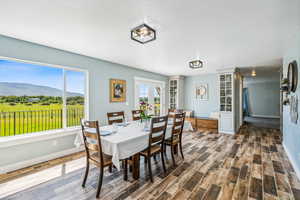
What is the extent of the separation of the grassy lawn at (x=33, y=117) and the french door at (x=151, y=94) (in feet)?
7.22

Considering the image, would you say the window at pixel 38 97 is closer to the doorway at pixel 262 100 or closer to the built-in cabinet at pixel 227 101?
the built-in cabinet at pixel 227 101

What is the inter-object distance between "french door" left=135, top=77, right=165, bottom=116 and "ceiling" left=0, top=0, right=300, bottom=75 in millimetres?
2232

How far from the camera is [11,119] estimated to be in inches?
112

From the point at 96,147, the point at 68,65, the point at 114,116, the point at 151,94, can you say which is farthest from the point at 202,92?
the point at 96,147

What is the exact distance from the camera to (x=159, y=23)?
2125 mm

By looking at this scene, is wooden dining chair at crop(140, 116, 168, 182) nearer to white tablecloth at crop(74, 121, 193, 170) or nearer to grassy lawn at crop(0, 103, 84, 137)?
white tablecloth at crop(74, 121, 193, 170)

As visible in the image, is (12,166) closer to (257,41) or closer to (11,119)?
(11,119)

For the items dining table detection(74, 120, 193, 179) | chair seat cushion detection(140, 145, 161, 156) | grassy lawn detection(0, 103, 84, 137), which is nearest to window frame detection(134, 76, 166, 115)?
grassy lawn detection(0, 103, 84, 137)

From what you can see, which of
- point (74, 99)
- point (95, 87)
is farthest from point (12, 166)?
point (95, 87)

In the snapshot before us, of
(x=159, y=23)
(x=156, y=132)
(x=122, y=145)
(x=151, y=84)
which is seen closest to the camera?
(x=122, y=145)

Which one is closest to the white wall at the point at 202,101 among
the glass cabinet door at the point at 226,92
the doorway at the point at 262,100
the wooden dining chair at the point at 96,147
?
the glass cabinet door at the point at 226,92

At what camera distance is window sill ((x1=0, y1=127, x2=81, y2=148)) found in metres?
2.57

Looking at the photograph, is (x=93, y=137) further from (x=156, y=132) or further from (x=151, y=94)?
(x=151, y=94)

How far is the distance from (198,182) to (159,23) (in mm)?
2556
